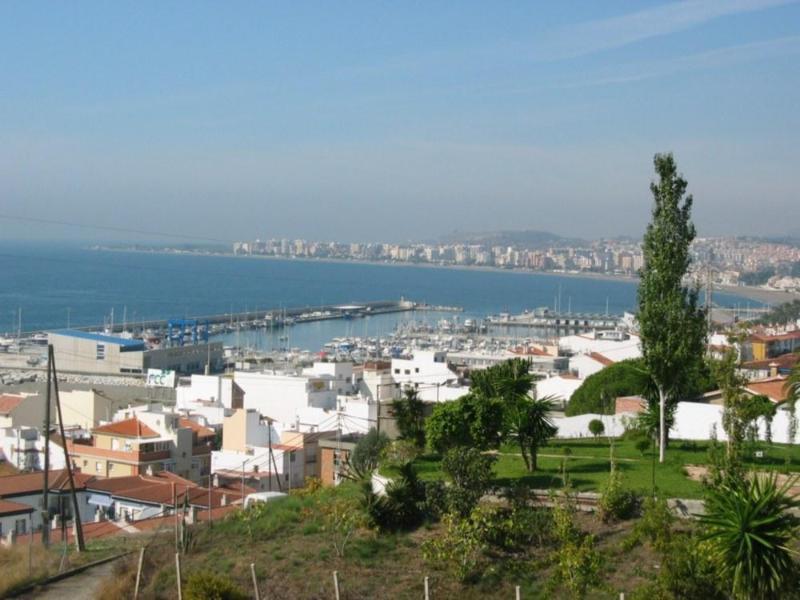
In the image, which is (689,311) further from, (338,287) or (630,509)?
(338,287)

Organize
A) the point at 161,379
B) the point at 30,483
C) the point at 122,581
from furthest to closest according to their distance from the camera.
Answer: the point at 161,379
the point at 30,483
the point at 122,581

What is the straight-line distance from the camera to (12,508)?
47.1 feet

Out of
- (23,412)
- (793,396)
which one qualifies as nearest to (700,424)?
A: (793,396)

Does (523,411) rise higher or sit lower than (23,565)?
higher

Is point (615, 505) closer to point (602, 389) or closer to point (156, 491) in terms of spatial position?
point (156, 491)

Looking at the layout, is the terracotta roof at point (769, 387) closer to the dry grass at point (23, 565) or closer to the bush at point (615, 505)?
the bush at point (615, 505)

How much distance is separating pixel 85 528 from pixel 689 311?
310 inches

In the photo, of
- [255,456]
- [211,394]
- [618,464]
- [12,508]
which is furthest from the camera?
[211,394]

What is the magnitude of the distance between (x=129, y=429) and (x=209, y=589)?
1392 cm

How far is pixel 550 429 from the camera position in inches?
400

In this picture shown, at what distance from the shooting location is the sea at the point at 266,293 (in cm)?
8600

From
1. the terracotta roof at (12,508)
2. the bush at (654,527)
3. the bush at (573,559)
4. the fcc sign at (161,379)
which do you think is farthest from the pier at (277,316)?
the bush at (654,527)

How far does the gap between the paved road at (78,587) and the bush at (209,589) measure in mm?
1109

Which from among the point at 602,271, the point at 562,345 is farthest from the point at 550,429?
the point at 602,271
